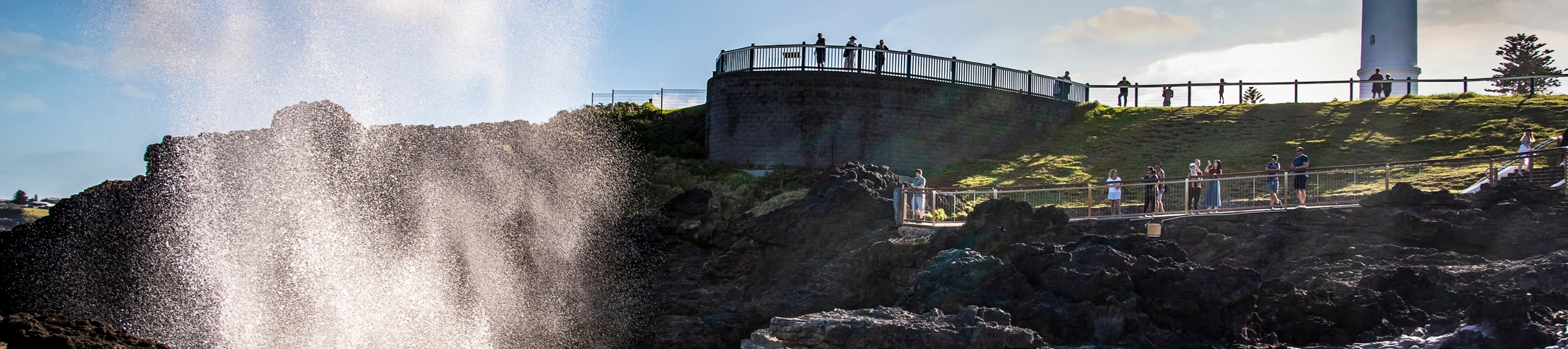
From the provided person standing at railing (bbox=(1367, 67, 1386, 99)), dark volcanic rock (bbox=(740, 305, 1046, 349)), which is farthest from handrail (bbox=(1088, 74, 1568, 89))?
dark volcanic rock (bbox=(740, 305, 1046, 349))

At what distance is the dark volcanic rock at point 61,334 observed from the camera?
17.3 m

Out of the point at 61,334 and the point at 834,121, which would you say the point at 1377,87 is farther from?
the point at 61,334

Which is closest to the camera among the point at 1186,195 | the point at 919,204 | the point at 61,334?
the point at 61,334

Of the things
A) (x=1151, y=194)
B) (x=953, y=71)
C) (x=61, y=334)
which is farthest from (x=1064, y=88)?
(x=61, y=334)

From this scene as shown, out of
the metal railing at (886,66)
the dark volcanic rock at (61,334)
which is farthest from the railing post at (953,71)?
the dark volcanic rock at (61,334)

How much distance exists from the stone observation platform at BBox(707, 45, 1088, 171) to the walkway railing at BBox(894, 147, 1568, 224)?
23.2 feet

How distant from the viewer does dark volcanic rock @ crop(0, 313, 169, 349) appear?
17266 millimetres

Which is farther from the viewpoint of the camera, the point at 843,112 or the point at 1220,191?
the point at 843,112

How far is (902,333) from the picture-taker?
17406 millimetres

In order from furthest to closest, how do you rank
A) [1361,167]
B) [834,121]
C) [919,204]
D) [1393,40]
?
[1393,40]
[834,121]
[919,204]
[1361,167]

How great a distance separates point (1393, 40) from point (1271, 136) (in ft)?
31.6

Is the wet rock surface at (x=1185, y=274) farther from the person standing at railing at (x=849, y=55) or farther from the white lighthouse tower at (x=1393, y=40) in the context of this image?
the white lighthouse tower at (x=1393, y=40)

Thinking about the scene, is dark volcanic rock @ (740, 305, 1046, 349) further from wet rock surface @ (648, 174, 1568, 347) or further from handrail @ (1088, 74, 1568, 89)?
handrail @ (1088, 74, 1568, 89)

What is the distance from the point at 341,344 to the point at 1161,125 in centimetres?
2632
